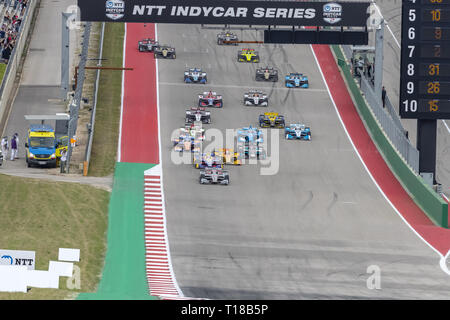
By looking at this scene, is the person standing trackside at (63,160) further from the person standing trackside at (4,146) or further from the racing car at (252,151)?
the racing car at (252,151)

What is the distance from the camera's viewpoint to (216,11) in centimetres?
5116

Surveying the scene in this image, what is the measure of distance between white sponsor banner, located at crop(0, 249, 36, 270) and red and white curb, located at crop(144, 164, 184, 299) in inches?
200

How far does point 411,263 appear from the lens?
115 feet

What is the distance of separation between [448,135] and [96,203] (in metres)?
25.9

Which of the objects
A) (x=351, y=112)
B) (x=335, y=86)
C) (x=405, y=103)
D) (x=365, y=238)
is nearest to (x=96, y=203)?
(x=365, y=238)

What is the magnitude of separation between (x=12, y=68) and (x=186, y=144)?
54.6 ft

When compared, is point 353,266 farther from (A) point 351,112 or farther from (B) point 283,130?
(A) point 351,112

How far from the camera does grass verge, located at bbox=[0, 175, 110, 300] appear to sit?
Result: 32.3 m

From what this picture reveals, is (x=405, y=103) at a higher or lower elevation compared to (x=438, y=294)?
higher

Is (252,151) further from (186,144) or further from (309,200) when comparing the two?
(309,200)

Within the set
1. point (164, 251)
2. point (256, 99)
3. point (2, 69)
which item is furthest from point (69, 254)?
point (2, 69)

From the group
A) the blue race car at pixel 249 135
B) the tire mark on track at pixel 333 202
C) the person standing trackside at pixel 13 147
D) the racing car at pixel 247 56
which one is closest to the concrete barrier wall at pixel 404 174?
the tire mark on track at pixel 333 202

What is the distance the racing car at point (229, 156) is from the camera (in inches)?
1900
